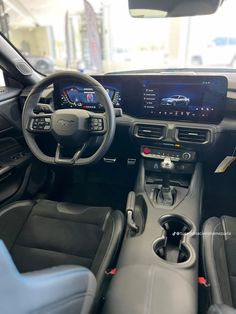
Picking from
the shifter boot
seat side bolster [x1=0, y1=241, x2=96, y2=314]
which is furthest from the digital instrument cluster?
seat side bolster [x1=0, y1=241, x2=96, y2=314]

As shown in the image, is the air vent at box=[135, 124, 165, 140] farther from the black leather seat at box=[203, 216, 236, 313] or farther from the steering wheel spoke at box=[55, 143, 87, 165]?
the black leather seat at box=[203, 216, 236, 313]

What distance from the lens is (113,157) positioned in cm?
173

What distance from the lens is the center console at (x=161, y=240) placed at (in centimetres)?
92

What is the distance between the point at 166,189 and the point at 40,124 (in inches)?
26.6

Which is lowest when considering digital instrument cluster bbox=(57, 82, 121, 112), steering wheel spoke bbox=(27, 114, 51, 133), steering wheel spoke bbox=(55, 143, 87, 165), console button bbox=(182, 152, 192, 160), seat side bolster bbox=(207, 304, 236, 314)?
console button bbox=(182, 152, 192, 160)

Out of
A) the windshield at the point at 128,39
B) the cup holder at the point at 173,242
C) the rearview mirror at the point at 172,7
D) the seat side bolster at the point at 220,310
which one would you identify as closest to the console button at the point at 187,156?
the cup holder at the point at 173,242

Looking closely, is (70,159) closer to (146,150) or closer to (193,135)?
(146,150)

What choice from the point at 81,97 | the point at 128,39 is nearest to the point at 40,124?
the point at 81,97

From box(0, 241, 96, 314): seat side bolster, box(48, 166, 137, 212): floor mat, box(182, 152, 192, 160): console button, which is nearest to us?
box(0, 241, 96, 314): seat side bolster

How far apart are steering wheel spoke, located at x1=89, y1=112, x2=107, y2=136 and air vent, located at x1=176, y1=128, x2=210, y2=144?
1.33 feet

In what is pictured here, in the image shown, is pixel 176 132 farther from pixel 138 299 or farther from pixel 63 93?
pixel 138 299

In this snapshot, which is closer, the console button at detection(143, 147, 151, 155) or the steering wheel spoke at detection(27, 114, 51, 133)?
the steering wheel spoke at detection(27, 114, 51, 133)

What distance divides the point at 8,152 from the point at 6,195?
0.24 meters

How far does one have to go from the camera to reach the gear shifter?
1.38 meters
